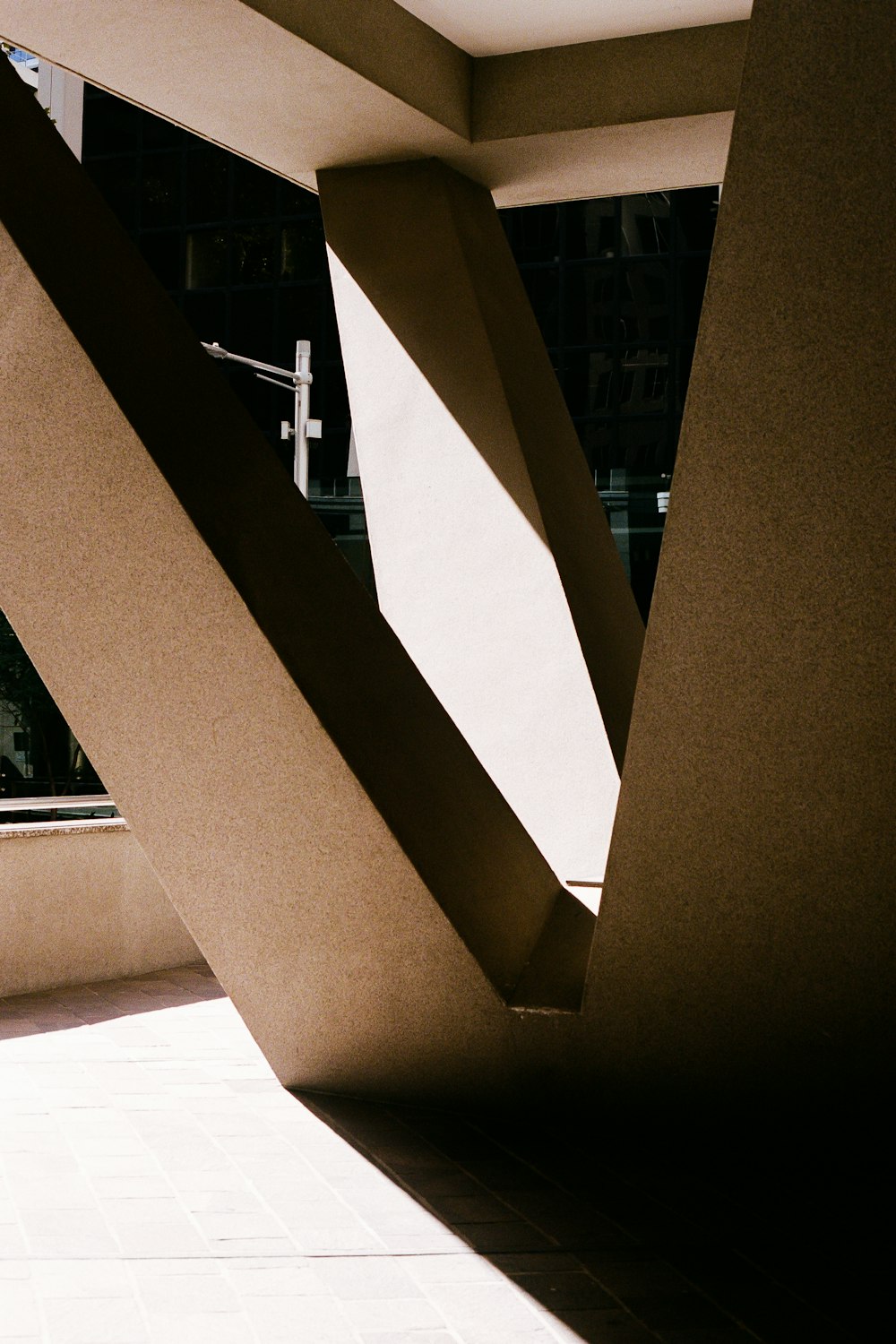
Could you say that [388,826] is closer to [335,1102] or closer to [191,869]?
[191,869]

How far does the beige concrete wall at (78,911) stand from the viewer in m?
9.35

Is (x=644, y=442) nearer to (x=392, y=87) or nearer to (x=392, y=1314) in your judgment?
(x=392, y=87)

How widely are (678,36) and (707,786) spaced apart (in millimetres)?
5260

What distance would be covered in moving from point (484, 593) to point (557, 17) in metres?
3.25

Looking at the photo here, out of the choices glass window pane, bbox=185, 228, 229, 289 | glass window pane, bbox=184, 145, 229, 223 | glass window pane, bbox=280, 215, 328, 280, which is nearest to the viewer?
glass window pane, bbox=280, 215, 328, 280

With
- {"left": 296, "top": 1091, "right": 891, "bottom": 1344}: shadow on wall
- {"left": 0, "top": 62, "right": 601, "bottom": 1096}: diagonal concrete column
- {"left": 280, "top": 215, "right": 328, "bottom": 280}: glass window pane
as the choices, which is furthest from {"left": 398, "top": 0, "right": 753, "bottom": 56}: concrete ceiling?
{"left": 280, "top": 215, "right": 328, "bottom": 280}: glass window pane

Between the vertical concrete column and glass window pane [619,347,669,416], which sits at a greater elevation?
glass window pane [619,347,669,416]

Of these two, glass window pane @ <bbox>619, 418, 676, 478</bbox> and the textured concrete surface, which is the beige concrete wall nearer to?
the textured concrete surface

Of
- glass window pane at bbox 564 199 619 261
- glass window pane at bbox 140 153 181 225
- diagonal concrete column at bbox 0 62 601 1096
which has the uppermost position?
glass window pane at bbox 140 153 181 225

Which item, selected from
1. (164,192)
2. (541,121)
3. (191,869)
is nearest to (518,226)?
(164,192)

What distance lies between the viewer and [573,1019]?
619 cm

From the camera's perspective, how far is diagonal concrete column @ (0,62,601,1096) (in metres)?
5.73

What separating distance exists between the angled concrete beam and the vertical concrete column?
4079 mm

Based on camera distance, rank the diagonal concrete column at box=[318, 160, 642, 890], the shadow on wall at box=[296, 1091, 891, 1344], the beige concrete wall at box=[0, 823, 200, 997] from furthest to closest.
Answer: the beige concrete wall at box=[0, 823, 200, 997] < the diagonal concrete column at box=[318, 160, 642, 890] < the shadow on wall at box=[296, 1091, 891, 1344]
